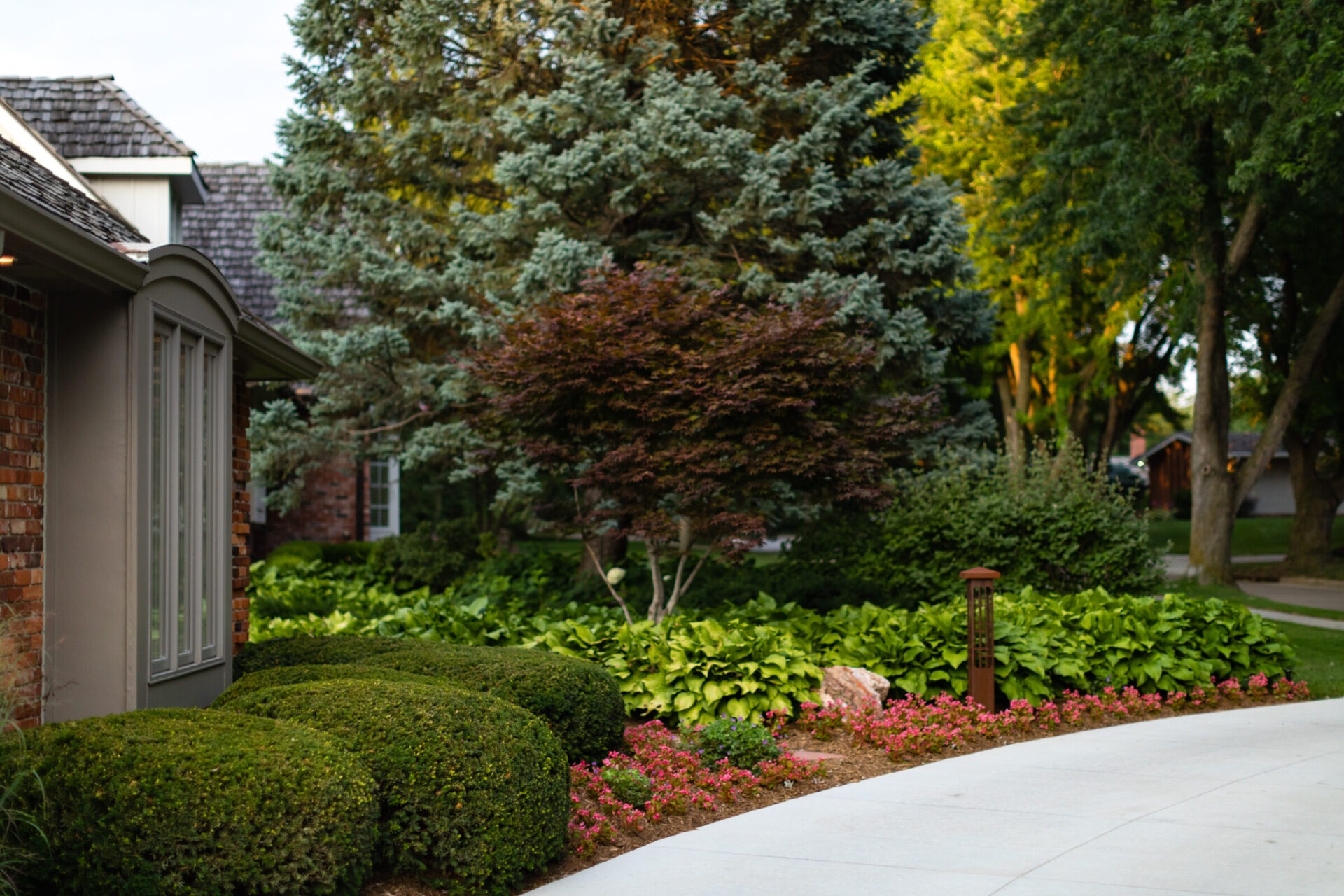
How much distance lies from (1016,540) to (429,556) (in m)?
7.21

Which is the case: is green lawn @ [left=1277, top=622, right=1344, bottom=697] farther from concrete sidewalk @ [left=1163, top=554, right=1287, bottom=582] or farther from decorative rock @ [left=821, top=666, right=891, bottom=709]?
concrete sidewalk @ [left=1163, top=554, right=1287, bottom=582]

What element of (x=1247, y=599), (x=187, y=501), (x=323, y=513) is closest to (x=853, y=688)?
(x=187, y=501)

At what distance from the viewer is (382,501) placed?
20.0 m

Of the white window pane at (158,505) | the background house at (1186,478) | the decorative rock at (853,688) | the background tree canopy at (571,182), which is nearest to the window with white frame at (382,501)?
the background tree canopy at (571,182)

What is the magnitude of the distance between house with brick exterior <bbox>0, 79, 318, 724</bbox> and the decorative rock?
4.04 metres

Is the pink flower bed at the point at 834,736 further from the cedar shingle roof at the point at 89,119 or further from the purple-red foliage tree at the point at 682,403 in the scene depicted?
the cedar shingle roof at the point at 89,119

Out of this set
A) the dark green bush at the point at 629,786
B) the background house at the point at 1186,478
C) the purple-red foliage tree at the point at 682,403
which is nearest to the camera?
the dark green bush at the point at 629,786

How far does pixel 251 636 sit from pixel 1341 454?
23.3m

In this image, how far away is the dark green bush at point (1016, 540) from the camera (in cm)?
1191

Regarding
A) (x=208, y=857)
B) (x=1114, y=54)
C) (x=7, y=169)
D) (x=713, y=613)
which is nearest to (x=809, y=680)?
(x=713, y=613)

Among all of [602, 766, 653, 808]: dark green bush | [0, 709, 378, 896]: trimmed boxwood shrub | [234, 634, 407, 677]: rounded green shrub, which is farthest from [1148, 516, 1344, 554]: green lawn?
[0, 709, 378, 896]: trimmed boxwood shrub

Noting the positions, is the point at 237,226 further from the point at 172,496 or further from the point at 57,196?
the point at 172,496

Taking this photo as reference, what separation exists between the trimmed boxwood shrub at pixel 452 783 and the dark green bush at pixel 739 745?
195 centimetres

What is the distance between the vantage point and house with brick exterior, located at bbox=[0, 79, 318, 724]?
4.91 metres
